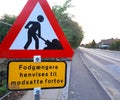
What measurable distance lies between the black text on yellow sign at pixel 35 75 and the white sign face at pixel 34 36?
0.20 meters

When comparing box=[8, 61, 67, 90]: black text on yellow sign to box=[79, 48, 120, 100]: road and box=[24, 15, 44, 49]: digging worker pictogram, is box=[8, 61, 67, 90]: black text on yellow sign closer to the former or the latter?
box=[24, 15, 44, 49]: digging worker pictogram

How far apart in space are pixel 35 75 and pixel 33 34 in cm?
50

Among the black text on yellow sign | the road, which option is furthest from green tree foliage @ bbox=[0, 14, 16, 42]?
the black text on yellow sign

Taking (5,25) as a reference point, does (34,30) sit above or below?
below

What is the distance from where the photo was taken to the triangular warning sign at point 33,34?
4.64 metres

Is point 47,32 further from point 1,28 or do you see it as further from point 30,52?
point 1,28

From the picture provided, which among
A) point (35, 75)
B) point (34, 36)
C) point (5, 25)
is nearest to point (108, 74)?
point (5, 25)

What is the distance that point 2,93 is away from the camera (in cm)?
1160

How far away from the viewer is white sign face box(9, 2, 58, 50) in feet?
15.3

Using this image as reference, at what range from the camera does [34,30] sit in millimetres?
4688

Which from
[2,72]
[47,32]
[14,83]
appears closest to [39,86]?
[14,83]

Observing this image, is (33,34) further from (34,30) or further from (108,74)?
(108,74)

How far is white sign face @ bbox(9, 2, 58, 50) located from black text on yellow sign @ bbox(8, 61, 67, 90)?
0.66 ft

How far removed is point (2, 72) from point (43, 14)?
36.2 ft
